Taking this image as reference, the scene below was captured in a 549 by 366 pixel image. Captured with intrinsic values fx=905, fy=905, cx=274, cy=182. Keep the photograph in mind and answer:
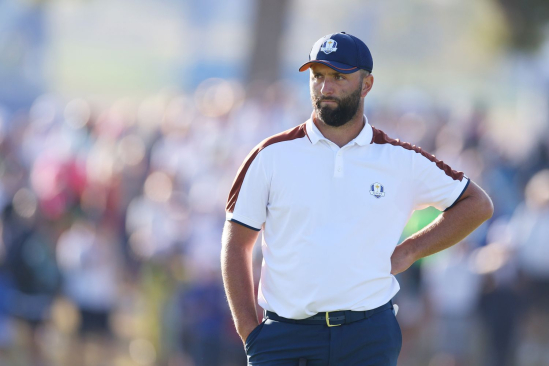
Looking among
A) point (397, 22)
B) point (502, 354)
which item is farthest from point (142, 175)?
point (397, 22)

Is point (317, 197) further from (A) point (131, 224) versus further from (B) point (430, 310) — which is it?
(A) point (131, 224)

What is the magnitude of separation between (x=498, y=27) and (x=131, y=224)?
11059mm

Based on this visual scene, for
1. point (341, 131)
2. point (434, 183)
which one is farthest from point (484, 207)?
point (341, 131)

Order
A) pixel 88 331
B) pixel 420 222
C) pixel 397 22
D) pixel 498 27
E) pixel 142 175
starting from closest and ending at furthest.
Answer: pixel 420 222, pixel 88 331, pixel 142 175, pixel 498 27, pixel 397 22

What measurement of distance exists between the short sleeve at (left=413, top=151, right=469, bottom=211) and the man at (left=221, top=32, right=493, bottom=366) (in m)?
0.01

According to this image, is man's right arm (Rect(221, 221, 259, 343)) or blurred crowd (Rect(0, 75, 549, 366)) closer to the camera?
man's right arm (Rect(221, 221, 259, 343))

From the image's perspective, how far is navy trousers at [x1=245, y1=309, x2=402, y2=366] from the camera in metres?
4.38

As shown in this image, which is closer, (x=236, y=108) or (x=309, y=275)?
(x=309, y=275)

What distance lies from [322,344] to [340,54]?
1409mm

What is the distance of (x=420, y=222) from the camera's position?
913 cm

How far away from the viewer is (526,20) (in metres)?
16.2

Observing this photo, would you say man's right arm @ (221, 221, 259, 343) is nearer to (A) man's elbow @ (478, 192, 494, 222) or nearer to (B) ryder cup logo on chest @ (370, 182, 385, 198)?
(B) ryder cup logo on chest @ (370, 182, 385, 198)

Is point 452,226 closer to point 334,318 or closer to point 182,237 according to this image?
point 334,318

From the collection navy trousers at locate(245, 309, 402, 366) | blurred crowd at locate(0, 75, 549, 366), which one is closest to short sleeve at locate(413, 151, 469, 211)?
navy trousers at locate(245, 309, 402, 366)
